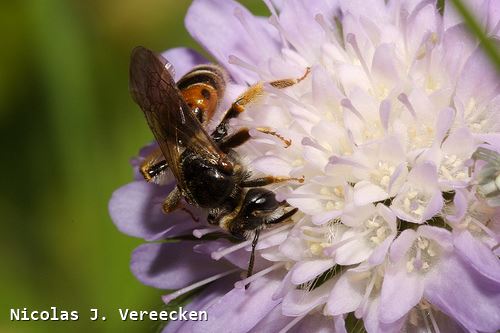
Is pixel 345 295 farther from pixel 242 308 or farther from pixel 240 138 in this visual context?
pixel 240 138

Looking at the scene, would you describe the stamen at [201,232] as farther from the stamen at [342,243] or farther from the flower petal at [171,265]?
the stamen at [342,243]

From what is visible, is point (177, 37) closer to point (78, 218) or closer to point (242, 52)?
point (78, 218)

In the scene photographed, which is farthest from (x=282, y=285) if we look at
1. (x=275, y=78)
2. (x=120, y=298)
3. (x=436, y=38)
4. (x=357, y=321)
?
(x=120, y=298)

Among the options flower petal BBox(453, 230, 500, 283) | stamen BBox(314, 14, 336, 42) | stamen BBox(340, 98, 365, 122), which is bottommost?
flower petal BBox(453, 230, 500, 283)

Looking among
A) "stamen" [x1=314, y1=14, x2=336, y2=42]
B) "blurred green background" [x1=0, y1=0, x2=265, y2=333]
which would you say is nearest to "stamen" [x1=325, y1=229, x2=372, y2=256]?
"stamen" [x1=314, y1=14, x2=336, y2=42]

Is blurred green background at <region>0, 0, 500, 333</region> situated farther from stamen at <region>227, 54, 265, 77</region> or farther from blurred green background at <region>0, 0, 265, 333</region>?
stamen at <region>227, 54, 265, 77</region>

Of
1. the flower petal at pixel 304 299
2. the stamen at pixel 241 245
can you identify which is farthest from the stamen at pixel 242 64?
the flower petal at pixel 304 299
